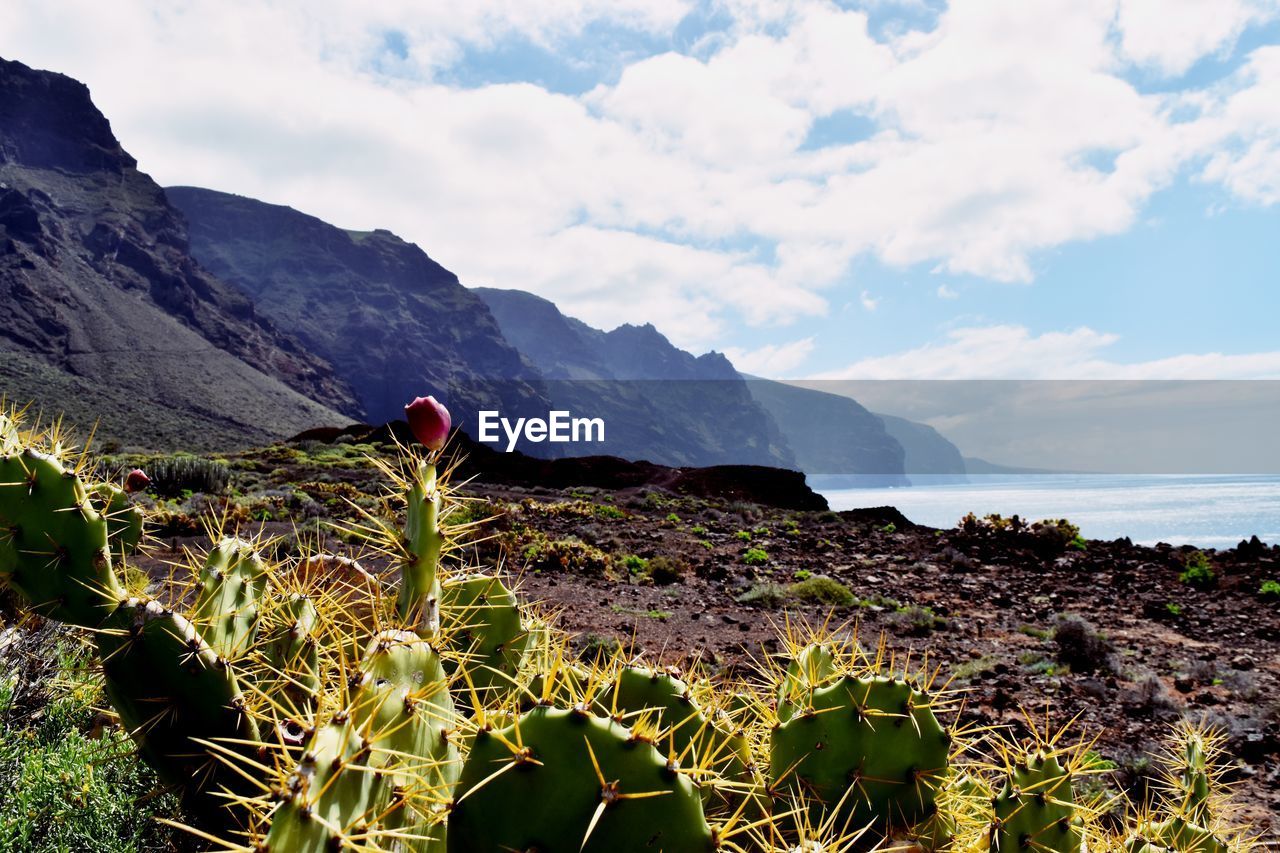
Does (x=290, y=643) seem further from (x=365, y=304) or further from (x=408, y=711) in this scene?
(x=365, y=304)

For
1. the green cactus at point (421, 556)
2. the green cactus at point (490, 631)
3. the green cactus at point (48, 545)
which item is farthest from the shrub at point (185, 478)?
the green cactus at point (421, 556)

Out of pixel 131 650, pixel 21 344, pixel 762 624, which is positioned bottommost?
pixel 762 624

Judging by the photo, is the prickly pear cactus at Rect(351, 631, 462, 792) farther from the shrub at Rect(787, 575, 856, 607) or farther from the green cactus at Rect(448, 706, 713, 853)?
the shrub at Rect(787, 575, 856, 607)

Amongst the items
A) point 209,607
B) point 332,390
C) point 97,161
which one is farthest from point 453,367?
point 209,607

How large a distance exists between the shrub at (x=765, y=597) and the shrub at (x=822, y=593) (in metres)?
0.34

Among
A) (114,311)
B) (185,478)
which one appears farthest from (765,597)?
(114,311)

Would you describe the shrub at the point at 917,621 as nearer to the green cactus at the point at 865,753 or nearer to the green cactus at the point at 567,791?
the green cactus at the point at 865,753

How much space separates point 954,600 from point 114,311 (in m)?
94.2

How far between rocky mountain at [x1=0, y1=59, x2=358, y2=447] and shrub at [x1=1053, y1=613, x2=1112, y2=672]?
132 feet

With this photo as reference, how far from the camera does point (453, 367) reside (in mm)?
175000

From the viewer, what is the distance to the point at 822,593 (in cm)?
1270

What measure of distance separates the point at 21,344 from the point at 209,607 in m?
86.3

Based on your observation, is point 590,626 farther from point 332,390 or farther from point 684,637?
point 332,390

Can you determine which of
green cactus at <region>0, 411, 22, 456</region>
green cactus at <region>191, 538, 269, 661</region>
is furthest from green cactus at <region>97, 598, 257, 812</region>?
green cactus at <region>0, 411, 22, 456</region>
